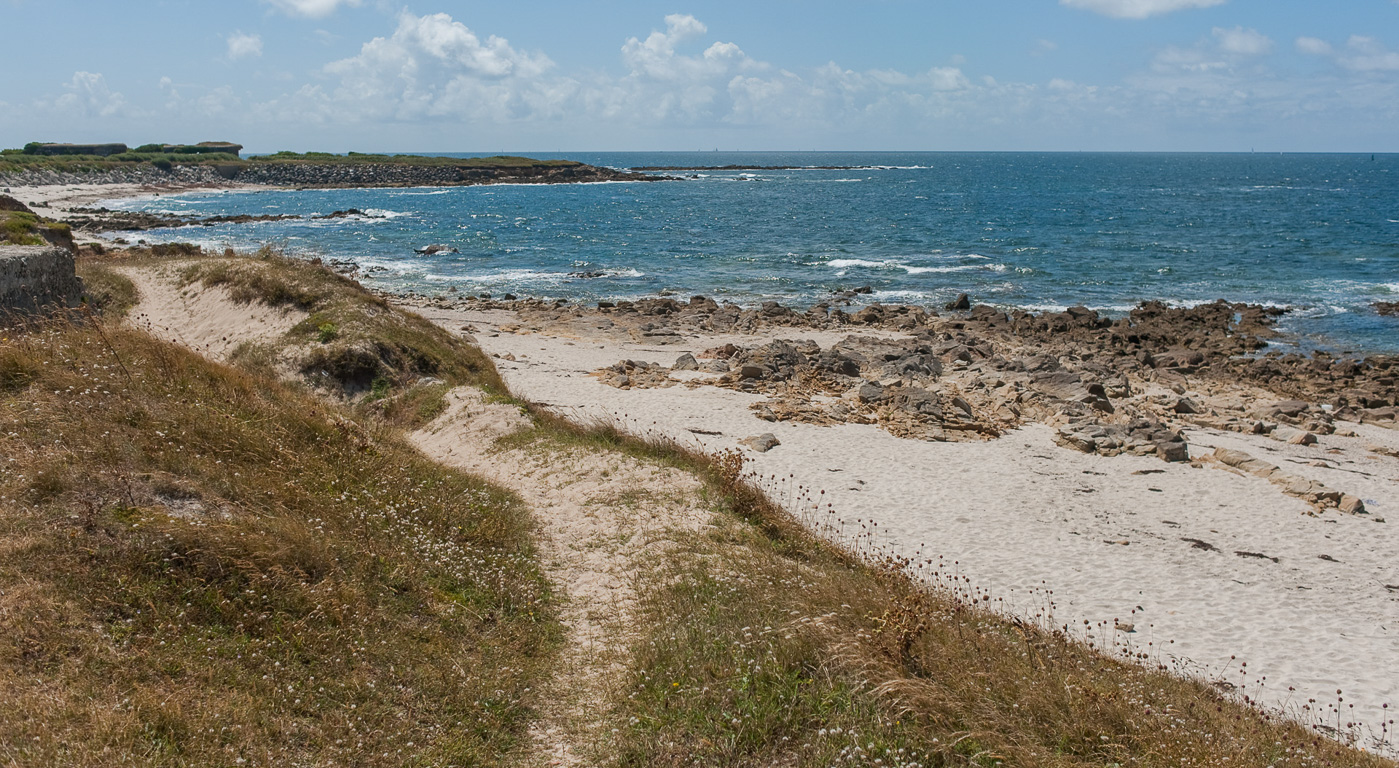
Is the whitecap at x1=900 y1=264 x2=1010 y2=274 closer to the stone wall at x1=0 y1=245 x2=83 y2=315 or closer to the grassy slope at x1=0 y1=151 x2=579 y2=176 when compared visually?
the stone wall at x1=0 y1=245 x2=83 y2=315

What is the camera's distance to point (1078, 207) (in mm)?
91250

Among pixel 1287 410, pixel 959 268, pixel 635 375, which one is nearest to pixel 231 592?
pixel 635 375

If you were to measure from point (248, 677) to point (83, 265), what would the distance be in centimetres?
2038

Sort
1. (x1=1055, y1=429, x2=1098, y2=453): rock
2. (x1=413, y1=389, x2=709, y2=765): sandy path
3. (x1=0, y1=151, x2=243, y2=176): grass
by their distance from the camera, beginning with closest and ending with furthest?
(x1=413, y1=389, x2=709, y2=765): sandy path
(x1=1055, y1=429, x2=1098, y2=453): rock
(x1=0, y1=151, x2=243, y2=176): grass

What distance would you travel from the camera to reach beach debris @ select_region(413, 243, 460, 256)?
56134mm

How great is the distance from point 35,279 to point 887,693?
15.1 m

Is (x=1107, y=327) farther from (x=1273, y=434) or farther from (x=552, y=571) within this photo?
(x=552, y=571)

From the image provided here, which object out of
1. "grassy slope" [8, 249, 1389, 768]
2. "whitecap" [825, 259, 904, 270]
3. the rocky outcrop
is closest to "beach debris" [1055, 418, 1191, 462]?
"grassy slope" [8, 249, 1389, 768]

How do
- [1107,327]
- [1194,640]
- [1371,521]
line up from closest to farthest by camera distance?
[1194,640], [1371,521], [1107,327]

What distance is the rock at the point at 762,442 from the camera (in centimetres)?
1723

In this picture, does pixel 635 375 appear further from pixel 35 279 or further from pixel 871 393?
pixel 35 279

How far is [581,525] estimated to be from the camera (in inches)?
428

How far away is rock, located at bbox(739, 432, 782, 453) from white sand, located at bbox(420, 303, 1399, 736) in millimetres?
335

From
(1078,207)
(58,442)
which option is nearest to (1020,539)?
(58,442)
